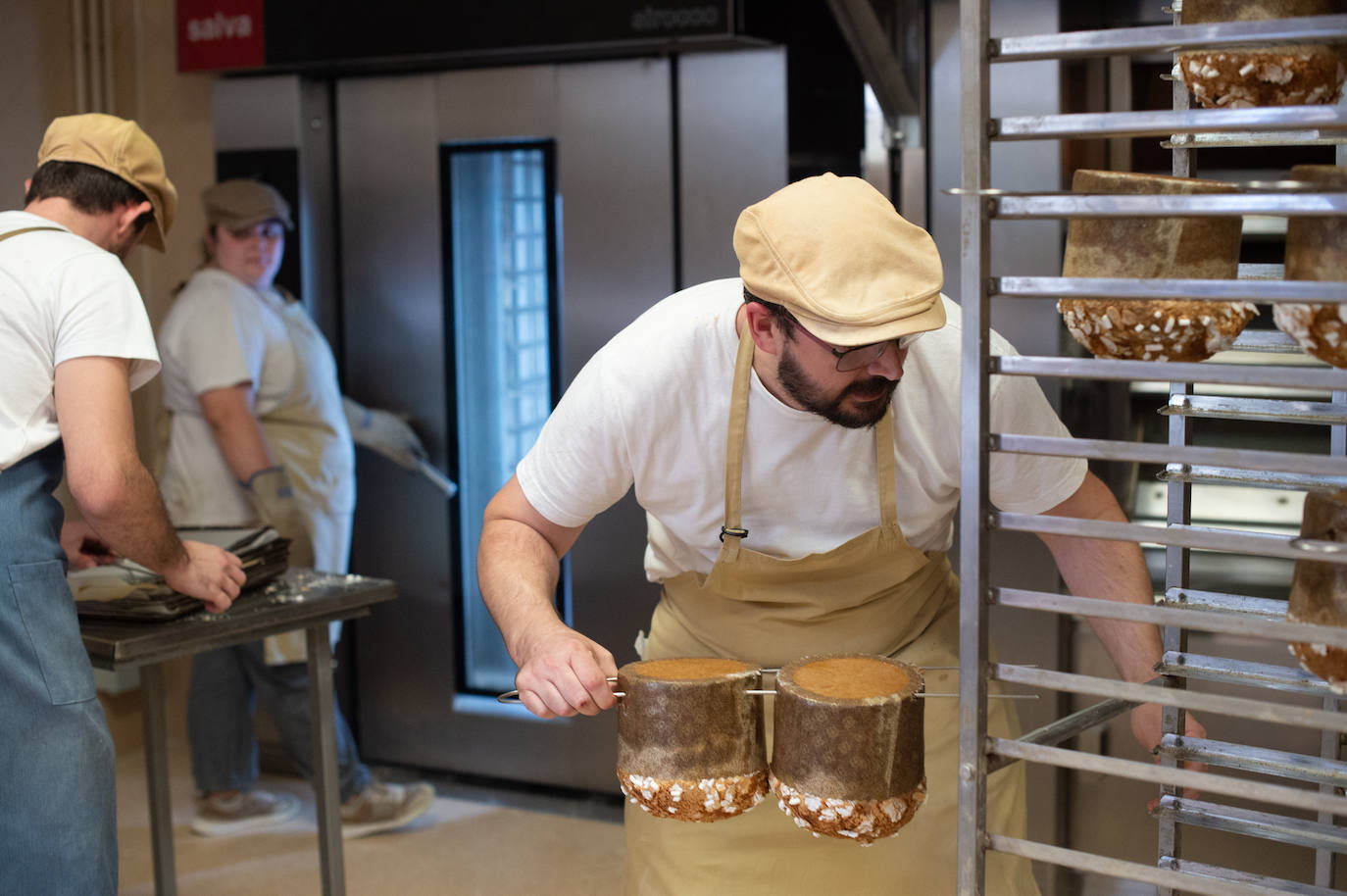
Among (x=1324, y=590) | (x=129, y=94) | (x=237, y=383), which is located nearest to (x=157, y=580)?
(x=237, y=383)

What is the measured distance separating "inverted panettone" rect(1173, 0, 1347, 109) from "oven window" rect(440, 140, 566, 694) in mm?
2473

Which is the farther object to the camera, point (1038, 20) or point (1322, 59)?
point (1038, 20)

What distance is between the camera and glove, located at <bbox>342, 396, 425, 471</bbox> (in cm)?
368

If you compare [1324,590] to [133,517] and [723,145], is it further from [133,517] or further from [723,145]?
[723,145]

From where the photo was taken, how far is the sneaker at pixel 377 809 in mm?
3537

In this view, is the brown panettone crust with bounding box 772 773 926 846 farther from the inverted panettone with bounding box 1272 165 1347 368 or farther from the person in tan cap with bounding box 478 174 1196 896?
the inverted panettone with bounding box 1272 165 1347 368

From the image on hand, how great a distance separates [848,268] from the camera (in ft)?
4.86

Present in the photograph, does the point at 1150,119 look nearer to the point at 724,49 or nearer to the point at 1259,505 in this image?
the point at 1259,505

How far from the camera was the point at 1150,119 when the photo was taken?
1.04 metres

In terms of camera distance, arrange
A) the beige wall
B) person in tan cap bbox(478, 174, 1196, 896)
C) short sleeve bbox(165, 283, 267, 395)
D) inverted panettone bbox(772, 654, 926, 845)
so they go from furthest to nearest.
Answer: the beige wall
short sleeve bbox(165, 283, 267, 395)
person in tan cap bbox(478, 174, 1196, 896)
inverted panettone bbox(772, 654, 926, 845)

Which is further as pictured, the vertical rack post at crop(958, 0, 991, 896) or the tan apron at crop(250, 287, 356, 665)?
the tan apron at crop(250, 287, 356, 665)

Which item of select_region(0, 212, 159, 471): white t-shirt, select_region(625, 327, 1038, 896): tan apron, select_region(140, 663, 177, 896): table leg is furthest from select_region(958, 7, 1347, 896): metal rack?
select_region(140, 663, 177, 896): table leg

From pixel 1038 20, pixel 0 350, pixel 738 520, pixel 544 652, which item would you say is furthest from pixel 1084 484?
pixel 0 350

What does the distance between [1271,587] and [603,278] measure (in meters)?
1.71
